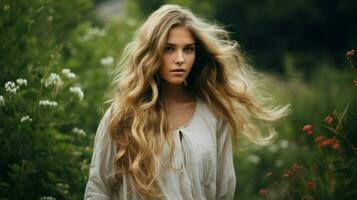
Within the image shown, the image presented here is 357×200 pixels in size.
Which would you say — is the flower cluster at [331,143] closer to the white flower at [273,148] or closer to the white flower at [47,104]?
the white flower at [47,104]

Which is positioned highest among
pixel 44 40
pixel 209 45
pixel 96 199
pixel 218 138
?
pixel 44 40

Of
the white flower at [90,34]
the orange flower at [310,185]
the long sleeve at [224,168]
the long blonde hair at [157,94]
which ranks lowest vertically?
the orange flower at [310,185]

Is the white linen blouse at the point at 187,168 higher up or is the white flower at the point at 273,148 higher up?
the white flower at the point at 273,148

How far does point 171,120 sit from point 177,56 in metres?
0.43

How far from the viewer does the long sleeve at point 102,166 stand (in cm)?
457

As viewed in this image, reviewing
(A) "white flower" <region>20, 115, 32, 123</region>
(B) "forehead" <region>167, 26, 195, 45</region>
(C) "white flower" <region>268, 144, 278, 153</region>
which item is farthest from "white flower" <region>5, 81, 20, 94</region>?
(C) "white flower" <region>268, 144, 278, 153</region>

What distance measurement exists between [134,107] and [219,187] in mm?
800

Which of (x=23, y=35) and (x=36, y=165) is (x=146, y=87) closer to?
(x=36, y=165)

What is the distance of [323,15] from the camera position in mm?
31484

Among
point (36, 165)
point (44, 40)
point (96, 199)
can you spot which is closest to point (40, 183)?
point (36, 165)

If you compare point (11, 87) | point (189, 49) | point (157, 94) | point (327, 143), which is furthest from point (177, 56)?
point (11, 87)

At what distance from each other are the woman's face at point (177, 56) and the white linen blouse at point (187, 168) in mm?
300

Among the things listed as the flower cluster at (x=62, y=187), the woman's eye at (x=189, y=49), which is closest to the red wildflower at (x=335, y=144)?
the woman's eye at (x=189, y=49)

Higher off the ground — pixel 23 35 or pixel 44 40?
pixel 44 40
